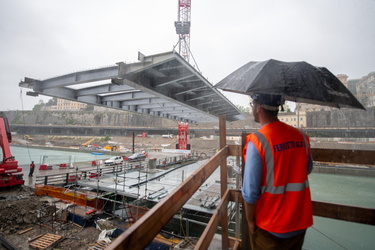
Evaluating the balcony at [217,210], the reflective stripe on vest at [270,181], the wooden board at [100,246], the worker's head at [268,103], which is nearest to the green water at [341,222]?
the balcony at [217,210]

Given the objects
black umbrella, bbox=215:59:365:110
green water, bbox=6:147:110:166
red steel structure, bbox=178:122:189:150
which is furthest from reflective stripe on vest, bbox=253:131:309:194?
red steel structure, bbox=178:122:189:150

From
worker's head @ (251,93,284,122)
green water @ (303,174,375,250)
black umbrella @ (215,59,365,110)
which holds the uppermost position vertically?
black umbrella @ (215,59,365,110)

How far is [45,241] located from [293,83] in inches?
392

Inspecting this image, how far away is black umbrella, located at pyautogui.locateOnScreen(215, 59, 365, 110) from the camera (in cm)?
155

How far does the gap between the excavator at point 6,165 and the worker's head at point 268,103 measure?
1544 centimetres

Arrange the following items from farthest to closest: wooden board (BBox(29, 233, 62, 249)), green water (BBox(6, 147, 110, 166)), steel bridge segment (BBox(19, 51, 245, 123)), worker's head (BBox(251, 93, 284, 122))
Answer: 1. green water (BBox(6, 147, 110, 166))
2. wooden board (BBox(29, 233, 62, 249))
3. steel bridge segment (BBox(19, 51, 245, 123))
4. worker's head (BBox(251, 93, 284, 122))

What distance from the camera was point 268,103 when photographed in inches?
60.5

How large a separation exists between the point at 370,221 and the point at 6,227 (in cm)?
1200

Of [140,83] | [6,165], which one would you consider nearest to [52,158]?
[6,165]

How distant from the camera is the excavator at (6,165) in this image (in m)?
11.4

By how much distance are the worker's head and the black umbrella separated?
0.05m

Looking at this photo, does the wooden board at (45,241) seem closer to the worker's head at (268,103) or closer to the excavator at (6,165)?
the excavator at (6,165)

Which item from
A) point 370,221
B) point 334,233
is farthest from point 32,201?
point 334,233

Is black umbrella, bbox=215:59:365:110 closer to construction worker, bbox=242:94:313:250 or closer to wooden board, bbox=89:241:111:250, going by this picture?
construction worker, bbox=242:94:313:250
